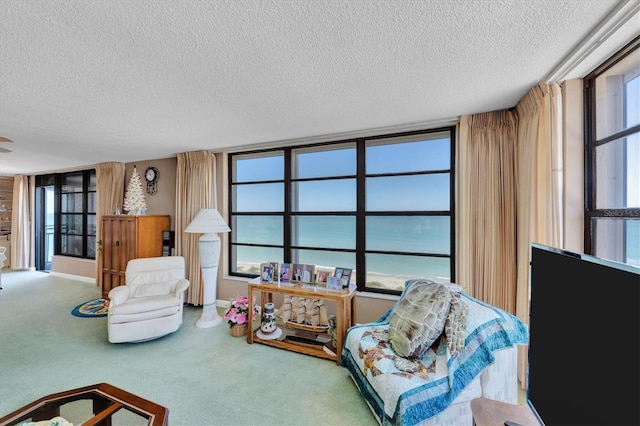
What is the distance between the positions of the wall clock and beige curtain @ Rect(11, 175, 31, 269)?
439cm

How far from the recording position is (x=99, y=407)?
1.49m

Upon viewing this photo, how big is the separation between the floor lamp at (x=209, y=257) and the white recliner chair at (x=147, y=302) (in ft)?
0.92

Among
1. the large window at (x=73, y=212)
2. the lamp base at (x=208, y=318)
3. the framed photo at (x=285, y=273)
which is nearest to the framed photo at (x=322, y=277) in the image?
the framed photo at (x=285, y=273)

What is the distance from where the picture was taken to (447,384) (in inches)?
61.4

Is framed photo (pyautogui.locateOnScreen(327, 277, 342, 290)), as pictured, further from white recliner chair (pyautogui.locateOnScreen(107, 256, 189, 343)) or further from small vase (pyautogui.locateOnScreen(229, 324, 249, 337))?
white recliner chair (pyautogui.locateOnScreen(107, 256, 189, 343))

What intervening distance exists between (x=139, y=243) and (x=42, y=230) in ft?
15.7

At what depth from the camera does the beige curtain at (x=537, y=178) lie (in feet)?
5.86

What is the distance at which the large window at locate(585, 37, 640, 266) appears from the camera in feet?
4.74

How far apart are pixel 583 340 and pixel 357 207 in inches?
99.4

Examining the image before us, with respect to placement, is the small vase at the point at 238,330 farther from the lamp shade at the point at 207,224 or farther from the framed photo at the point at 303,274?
the lamp shade at the point at 207,224

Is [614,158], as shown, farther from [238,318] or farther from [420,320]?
[238,318]

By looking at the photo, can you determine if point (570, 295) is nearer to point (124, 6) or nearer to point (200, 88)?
point (124, 6)

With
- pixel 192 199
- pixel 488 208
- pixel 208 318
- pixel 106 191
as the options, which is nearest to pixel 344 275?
pixel 488 208

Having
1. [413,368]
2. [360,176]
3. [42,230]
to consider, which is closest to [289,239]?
[360,176]
